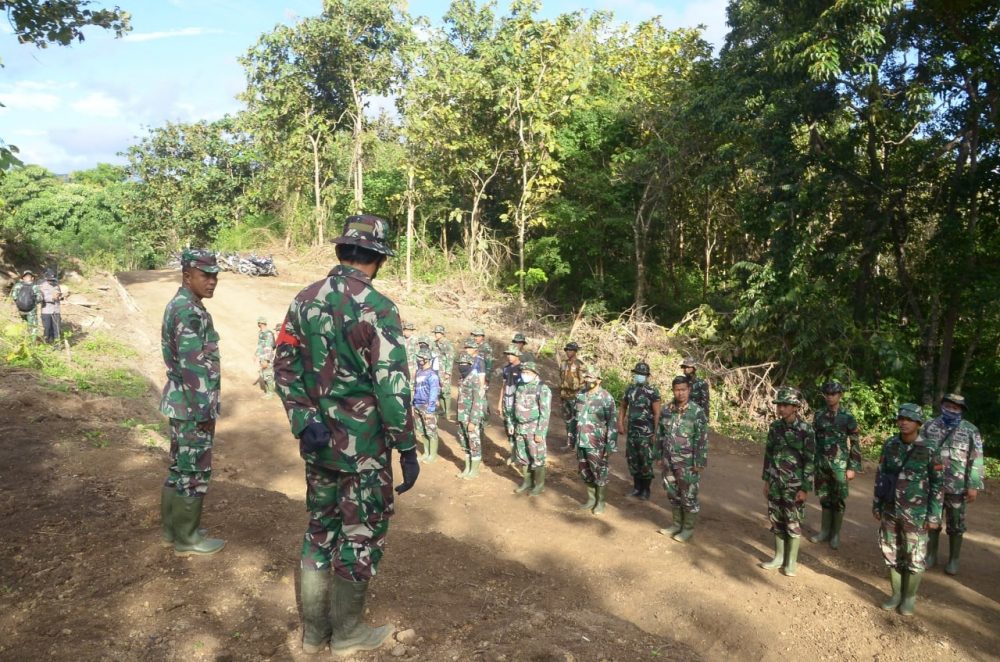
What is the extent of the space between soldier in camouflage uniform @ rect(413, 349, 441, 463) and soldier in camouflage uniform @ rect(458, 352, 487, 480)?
511 mm

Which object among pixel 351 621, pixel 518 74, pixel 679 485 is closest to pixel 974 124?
pixel 679 485

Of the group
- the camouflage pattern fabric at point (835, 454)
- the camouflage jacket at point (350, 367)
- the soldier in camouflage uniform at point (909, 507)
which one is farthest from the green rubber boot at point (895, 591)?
the camouflage jacket at point (350, 367)

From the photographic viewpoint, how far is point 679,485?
7004 millimetres

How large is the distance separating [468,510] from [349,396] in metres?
4.85

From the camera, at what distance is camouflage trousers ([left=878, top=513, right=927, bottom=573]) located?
5.57 meters

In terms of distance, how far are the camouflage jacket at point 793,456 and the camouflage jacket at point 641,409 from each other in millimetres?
2414

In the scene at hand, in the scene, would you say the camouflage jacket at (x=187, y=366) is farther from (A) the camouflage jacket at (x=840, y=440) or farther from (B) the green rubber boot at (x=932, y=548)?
(B) the green rubber boot at (x=932, y=548)

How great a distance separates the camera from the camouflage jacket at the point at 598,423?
25.5 feet

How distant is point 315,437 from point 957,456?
21.6ft

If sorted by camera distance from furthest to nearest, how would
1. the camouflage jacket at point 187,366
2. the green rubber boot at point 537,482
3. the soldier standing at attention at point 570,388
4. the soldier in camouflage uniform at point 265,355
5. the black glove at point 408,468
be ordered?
1. the soldier in camouflage uniform at point 265,355
2. the soldier standing at attention at point 570,388
3. the green rubber boot at point 537,482
4. the camouflage jacket at point 187,366
5. the black glove at point 408,468

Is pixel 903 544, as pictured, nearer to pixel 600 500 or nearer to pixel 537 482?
pixel 600 500

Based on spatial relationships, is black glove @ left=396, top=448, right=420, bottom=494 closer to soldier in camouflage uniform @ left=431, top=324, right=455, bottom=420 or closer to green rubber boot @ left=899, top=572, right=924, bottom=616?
green rubber boot @ left=899, top=572, right=924, bottom=616

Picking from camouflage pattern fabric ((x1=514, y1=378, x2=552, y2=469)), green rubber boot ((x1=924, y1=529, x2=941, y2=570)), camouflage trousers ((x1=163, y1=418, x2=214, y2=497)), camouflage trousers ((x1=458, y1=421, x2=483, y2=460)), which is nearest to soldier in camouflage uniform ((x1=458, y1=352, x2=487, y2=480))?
camouflage trousers ((x1=458, y1=421, x2=483, y2=460))

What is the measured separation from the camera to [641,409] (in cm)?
888
